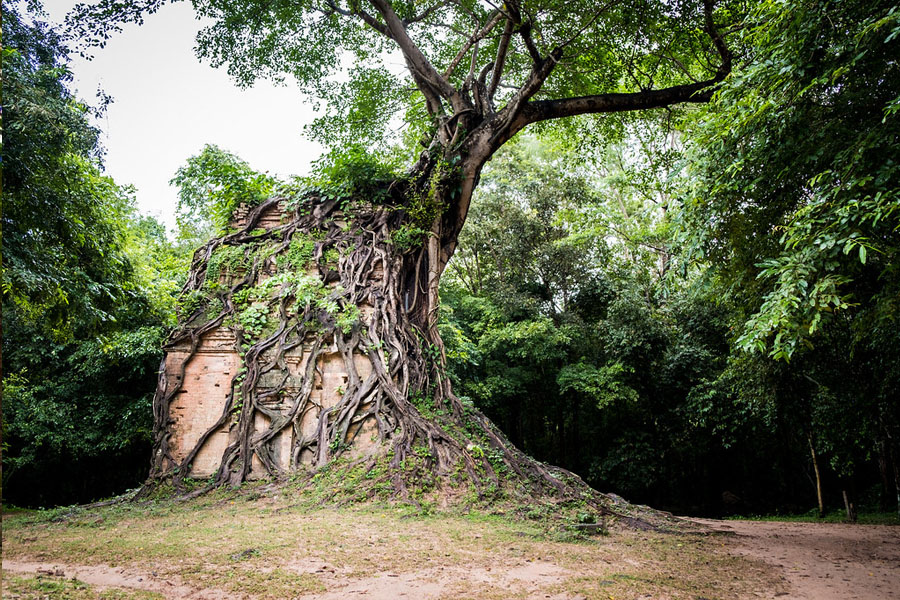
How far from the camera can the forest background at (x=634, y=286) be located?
445 cm

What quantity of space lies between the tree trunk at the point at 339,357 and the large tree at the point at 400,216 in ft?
0.09

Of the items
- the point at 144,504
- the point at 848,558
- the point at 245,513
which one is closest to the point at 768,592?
the point at 848,558

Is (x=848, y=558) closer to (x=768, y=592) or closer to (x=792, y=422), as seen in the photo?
(x=768, y=592)

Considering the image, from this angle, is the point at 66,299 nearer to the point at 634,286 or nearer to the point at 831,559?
the point at 831,559

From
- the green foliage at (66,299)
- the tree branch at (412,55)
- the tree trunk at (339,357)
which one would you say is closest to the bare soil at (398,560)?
the tree trunk at (339,357)

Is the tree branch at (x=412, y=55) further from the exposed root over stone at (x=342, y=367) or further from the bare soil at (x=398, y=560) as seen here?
the bare soil at (x=398, y=560)

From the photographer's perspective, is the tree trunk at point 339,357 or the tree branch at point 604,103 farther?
the tree branch at point 604,103

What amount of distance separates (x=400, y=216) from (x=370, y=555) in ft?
20.0

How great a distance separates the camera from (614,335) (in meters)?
13.6

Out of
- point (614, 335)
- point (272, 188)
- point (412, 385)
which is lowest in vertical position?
point (412, 385)

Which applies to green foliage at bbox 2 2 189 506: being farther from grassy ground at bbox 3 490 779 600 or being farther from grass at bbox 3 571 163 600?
grass at bbox 3 571 163 600

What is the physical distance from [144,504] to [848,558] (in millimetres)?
7487

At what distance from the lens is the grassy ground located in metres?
3.62

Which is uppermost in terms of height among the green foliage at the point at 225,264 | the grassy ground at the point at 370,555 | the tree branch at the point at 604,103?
the tree branch at the point at 604,103
